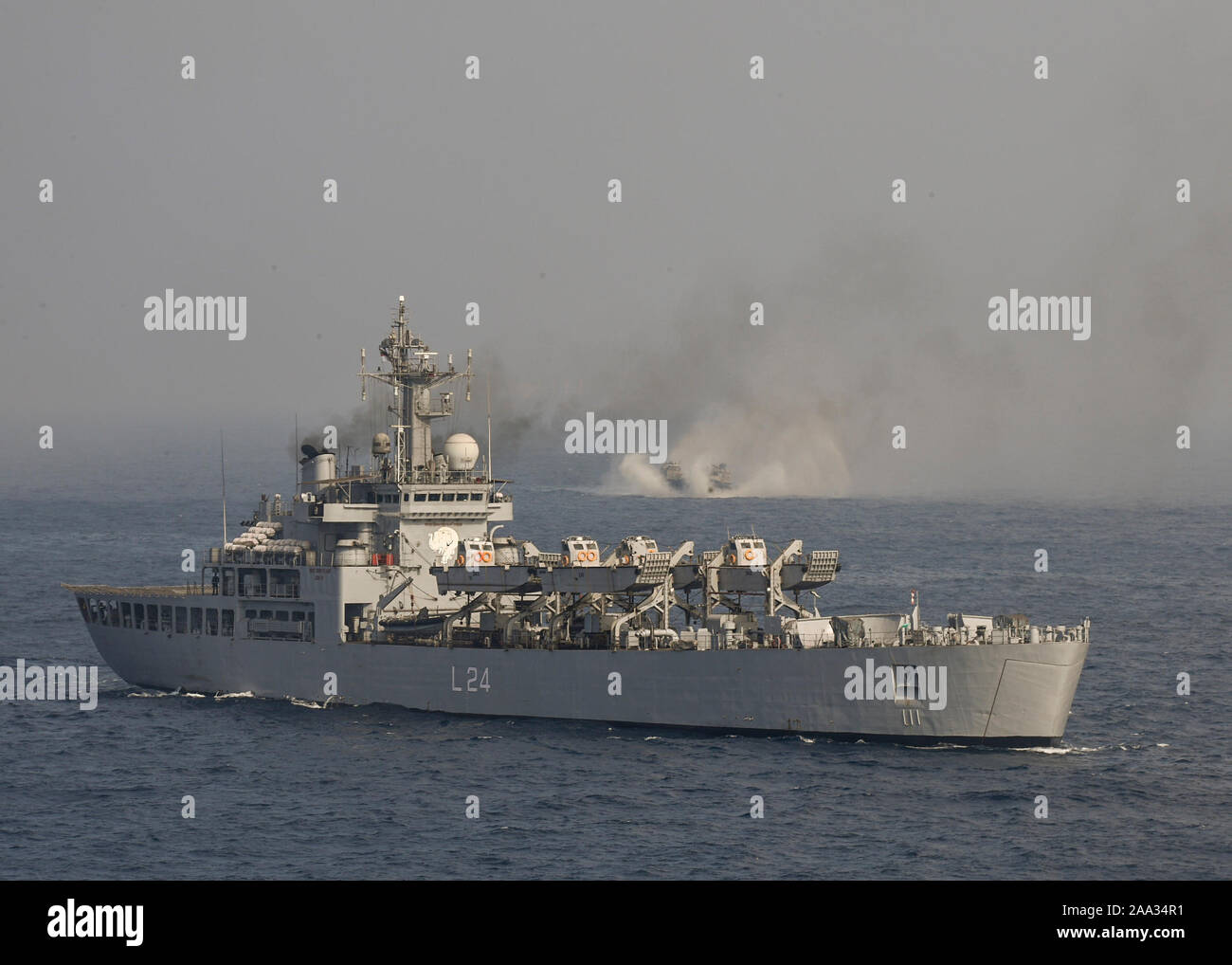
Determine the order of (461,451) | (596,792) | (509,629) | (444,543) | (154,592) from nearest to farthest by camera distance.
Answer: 1. (596,792)
2. (509,629)
3. (444,543)
4. (461,451)
5. (154,592)

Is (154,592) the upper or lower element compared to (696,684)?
upper

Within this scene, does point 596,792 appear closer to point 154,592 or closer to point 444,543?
point 444,543

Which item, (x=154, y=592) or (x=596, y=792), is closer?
(x=596, y=792)

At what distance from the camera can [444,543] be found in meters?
61.8

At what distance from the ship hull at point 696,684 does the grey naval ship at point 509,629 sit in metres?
0.07

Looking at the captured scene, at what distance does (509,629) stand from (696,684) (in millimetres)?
7619

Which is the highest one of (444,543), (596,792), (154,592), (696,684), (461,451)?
(461,451)

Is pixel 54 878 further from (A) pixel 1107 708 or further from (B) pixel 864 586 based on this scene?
(B) pixel 864 586

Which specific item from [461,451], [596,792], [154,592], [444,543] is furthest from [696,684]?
[154,592]

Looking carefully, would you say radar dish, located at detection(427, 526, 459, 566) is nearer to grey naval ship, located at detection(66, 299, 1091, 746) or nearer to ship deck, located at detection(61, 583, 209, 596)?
grey naval ship, located at detection(66, 299, 1091, 746)

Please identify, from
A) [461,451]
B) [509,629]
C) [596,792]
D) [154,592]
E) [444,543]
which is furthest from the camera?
[154,592]

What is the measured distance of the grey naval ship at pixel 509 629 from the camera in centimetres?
5109
